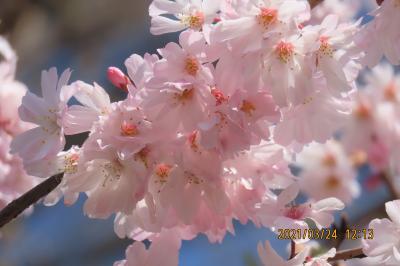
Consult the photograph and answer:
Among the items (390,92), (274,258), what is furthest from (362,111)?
(274,258)

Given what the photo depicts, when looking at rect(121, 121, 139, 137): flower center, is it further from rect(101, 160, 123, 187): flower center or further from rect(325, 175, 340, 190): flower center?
rect(325, 175, 340, 190): flower center

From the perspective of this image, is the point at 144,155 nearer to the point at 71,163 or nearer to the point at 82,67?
the point at 71,163

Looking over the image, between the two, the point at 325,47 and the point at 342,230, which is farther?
the point at 342,230

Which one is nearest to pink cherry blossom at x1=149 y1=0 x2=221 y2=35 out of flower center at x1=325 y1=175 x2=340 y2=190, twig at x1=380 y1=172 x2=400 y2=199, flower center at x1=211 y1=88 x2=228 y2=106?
flower center at x1=211 y1=88 x2=228 y2=106

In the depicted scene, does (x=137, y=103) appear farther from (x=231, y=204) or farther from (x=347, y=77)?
(x=347, y=77)

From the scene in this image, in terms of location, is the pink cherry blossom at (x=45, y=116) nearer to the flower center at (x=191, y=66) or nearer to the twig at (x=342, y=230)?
the flower center at (x=191, y=66)

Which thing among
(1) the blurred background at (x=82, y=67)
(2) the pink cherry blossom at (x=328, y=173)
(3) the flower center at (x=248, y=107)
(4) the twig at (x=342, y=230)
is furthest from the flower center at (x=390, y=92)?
(3) the flower center at (x=248, y=107)
